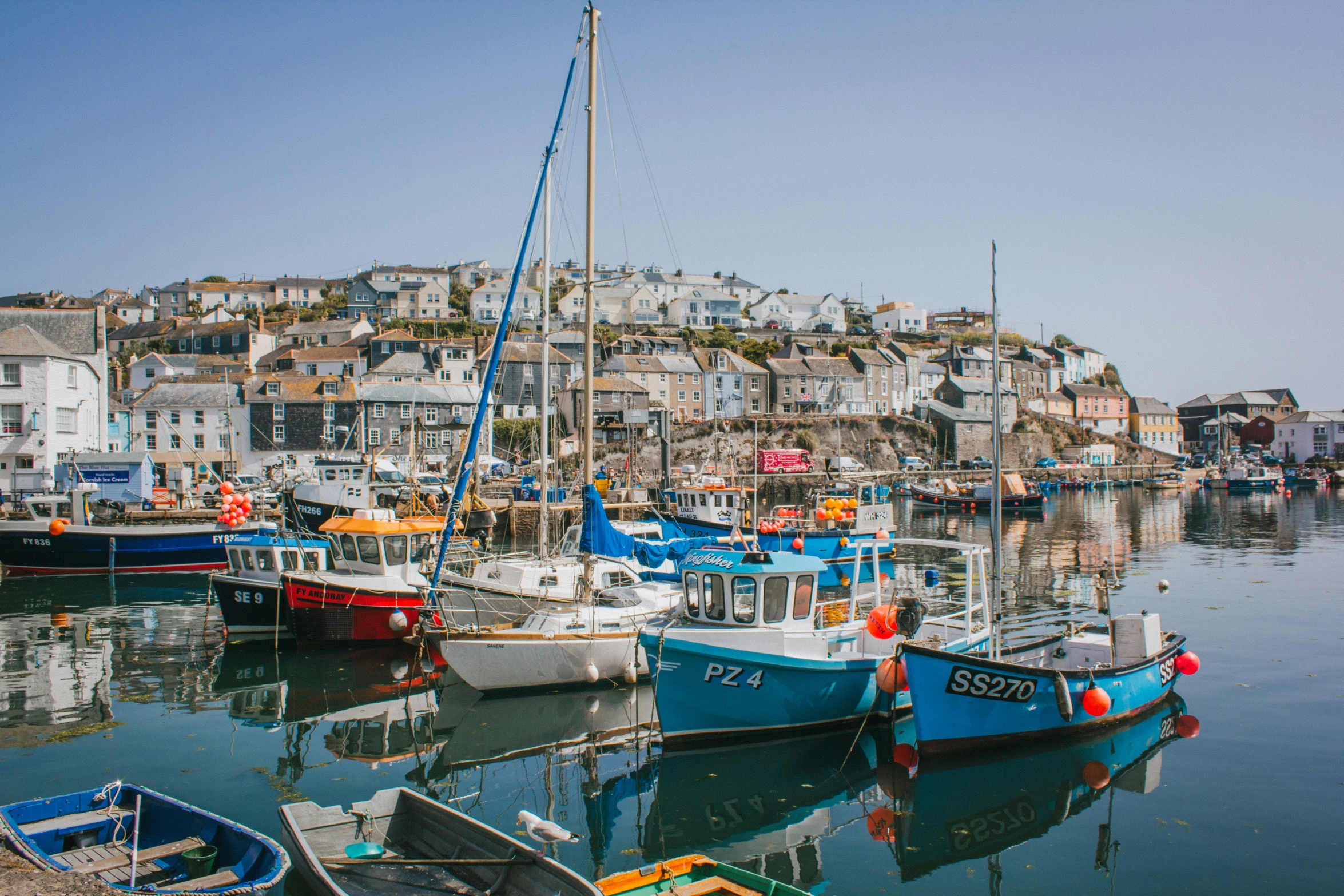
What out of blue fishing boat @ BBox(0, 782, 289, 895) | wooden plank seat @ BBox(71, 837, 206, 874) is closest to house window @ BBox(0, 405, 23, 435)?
blue fishing boat @ BBox(0, 782, 289, 895)

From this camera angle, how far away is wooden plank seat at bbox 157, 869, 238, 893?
315 inches

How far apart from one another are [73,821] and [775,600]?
9916mm

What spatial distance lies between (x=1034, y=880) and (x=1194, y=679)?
1066cm

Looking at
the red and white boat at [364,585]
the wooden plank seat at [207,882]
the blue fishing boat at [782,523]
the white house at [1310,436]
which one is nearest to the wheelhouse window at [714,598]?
the red and white boat at [364,585]

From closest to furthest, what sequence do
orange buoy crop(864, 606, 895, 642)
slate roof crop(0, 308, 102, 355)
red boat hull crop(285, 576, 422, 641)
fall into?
orange buoy crop(864, 606, 895, 642) < red boat hull crop(285, 576, 422, 641) < slate roof crop(0, 308, 102, 355)

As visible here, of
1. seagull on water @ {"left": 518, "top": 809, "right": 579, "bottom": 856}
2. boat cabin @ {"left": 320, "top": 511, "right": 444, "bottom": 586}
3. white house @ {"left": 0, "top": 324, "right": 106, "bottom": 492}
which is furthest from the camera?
white house @ {"left": 0, "top": 324, "right": 106, "bottom": 492}

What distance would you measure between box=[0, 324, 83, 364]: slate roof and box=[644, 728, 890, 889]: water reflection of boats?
49.4m

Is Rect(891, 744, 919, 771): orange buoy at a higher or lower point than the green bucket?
lower

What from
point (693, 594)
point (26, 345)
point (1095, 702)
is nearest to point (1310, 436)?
point (1095, 702)

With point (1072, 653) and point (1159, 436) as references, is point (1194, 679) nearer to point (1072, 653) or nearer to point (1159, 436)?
point (1072, 653)

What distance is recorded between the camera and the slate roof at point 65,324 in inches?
2097

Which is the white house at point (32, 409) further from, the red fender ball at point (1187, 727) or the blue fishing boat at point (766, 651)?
the red fender ball at point (1187, 727)

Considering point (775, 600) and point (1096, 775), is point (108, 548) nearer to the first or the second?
point (775, 600)

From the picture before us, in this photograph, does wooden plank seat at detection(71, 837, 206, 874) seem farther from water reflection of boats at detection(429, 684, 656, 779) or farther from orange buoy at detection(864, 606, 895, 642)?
orange buoy at detection(864, 606, 895, 642)
